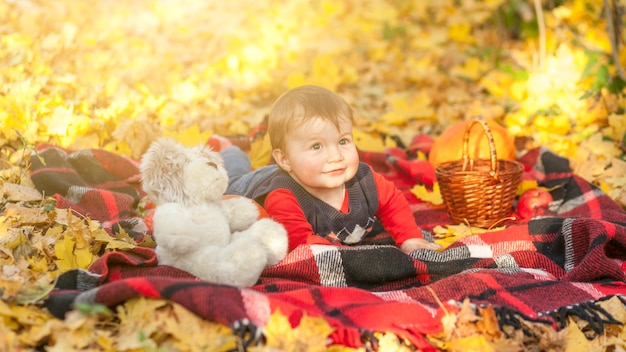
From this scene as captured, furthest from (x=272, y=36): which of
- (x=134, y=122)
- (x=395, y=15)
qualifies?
(x=134, y=122)

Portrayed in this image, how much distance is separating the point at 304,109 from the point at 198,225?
2.30 ft

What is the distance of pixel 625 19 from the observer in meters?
4.86

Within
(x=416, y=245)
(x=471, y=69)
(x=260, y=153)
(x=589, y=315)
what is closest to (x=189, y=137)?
(x=260, y=153)

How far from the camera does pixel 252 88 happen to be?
504 cm

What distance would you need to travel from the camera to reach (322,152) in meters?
2.58

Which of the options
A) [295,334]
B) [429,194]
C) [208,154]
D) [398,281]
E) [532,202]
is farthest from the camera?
[429,194]

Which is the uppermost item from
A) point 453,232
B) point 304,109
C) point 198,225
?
point 304,109

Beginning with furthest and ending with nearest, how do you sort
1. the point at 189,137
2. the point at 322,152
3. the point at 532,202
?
the point at 189,137 < the point at 532,202 < the point at 322,152

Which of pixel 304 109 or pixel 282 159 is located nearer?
pixel 304 109

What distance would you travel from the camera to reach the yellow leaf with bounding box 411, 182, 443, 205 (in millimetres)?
3357

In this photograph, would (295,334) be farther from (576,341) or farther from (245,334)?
(576,341)

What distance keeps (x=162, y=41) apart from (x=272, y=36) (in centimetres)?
116

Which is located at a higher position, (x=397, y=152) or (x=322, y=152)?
(x=322, y=152)

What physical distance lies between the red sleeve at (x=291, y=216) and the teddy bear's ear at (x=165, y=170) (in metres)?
0.55
